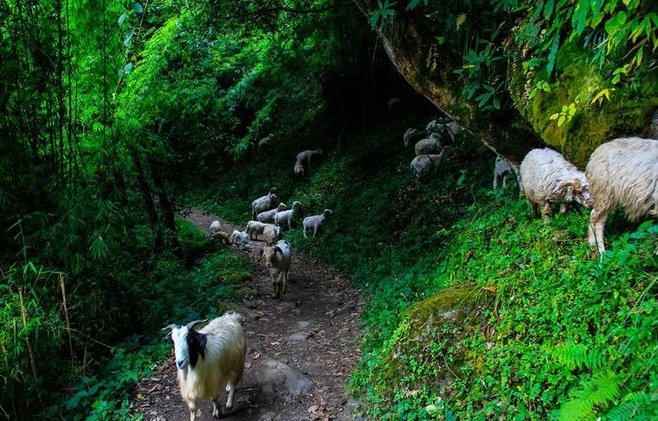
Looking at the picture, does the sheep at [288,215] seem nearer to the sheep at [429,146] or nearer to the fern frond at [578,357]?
the sheep at [429,146]

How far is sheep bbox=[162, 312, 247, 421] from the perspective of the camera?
408cm

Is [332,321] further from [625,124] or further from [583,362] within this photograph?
[625,124]

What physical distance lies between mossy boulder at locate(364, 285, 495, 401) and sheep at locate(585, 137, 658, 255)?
1.31 metres

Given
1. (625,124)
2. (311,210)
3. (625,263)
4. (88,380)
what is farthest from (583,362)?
(311,210)

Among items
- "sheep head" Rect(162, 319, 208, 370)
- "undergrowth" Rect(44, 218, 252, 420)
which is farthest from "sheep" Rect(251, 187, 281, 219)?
"sheep head" Rect(162, 319, 208, 370)

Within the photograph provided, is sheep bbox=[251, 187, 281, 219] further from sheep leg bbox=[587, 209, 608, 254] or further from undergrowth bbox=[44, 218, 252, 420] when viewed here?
sheep leg bbox=[587, 209, 608, 254]

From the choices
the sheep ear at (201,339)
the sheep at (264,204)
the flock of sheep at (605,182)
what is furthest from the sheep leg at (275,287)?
the sheep at (264,204)

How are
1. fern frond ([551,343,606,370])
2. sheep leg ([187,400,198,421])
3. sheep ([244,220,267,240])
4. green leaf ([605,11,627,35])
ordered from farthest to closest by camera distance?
1. sheep ([244,220,267,240])
2. sheep leg ([187,400,198,421])
3. green leaf ([605,11,627,35])
4. fern frond ([551,343,606,370])

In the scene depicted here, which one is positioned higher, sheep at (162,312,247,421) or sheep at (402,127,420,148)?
sheep at (402,127,420,148)

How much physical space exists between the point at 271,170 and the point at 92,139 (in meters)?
9.87

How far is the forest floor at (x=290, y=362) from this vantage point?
471 cm

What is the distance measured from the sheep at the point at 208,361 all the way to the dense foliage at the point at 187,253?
104 centimetres

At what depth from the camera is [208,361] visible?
4.33 m

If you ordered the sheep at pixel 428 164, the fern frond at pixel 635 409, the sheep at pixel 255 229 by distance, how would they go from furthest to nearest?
the sheep at pixel 255 229 → the sheep at pixel 428 164 → the fern frond at pixel 635 409
